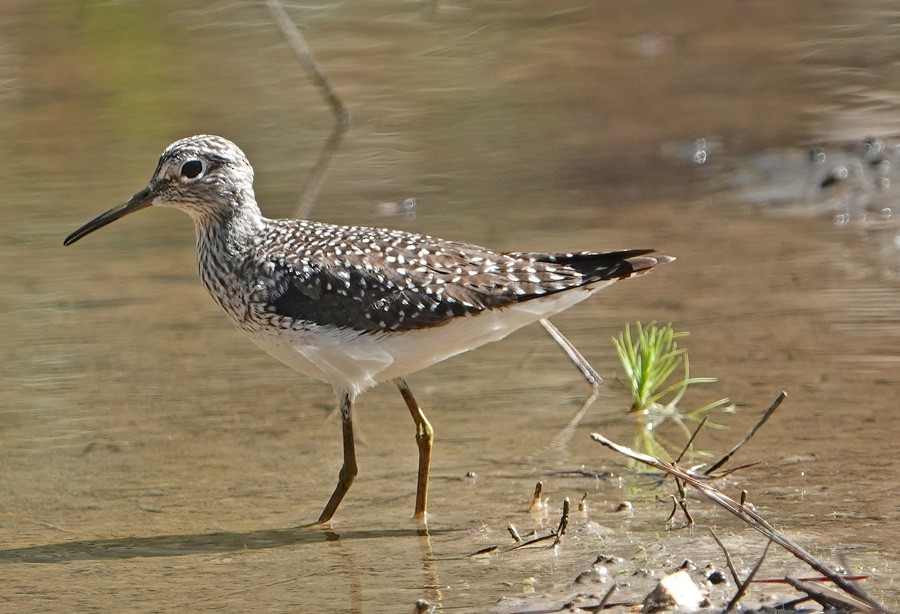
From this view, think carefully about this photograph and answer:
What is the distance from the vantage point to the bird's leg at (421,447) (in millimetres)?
6867

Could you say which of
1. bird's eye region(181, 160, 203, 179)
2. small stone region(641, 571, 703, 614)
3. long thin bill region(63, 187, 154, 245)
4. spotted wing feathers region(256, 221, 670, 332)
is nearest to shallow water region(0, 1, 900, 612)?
small stone region(641, 571, 703, 614)

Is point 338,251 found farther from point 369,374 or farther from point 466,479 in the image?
point 466,479

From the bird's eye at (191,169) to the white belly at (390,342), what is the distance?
3.65 feet

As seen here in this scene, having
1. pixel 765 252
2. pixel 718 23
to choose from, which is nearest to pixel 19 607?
pixel 765 252

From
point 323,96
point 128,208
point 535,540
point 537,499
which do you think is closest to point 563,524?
point 535,540

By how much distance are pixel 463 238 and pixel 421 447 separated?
14.5 feet

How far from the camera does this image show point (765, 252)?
34.8 feet

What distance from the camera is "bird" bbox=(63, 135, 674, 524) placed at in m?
6.79

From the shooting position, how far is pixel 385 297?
22.4 ft

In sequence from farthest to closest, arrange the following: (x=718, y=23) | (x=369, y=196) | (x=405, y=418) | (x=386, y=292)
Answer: (x=718, y=23) < (x=369, y=196) < (x=405, y=418) < (x=386, y=292)

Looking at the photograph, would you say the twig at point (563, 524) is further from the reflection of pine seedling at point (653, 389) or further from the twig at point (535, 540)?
the reflection of pine seedling at point (653, 389)

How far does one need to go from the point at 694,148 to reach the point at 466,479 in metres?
7.16

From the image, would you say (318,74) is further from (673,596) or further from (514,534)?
(673,596)

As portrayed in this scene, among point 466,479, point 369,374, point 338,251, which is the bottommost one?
point 466,479
